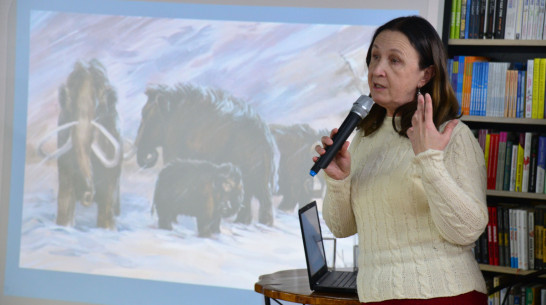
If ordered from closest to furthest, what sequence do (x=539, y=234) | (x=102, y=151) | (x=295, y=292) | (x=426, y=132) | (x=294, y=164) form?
(x=426, y=132) < (x=295, y=292) < (x=539, y=234) < (x=294, y=164) < (x=102, y=151)

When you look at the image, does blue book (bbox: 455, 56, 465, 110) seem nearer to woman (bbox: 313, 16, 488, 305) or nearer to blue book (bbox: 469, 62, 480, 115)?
blue book (bbox: 469, 62, 480, 115)

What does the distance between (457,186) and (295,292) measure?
0.97 m

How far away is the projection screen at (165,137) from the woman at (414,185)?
6.80 feet

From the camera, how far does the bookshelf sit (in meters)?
2.82

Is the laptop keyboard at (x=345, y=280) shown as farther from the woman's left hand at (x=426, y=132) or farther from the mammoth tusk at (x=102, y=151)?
the mammoth tusk at (x=102, y=151)

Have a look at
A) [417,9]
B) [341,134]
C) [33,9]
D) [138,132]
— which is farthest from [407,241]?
[33,9]

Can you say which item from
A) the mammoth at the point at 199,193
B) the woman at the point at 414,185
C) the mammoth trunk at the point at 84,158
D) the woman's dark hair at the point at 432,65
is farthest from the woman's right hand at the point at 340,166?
the mammoth trunk at the point at 84,158

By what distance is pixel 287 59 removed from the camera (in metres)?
3.67

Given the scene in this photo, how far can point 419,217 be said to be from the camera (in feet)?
4.74

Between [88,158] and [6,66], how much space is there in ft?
2.56

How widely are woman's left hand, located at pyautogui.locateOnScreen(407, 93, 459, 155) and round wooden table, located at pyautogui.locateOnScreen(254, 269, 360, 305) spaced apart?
2.66ft

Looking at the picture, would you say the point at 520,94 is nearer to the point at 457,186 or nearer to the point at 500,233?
the point at 500,233

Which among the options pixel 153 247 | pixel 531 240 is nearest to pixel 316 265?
pixel 531 240

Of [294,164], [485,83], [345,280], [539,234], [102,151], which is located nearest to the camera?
[345,280]
